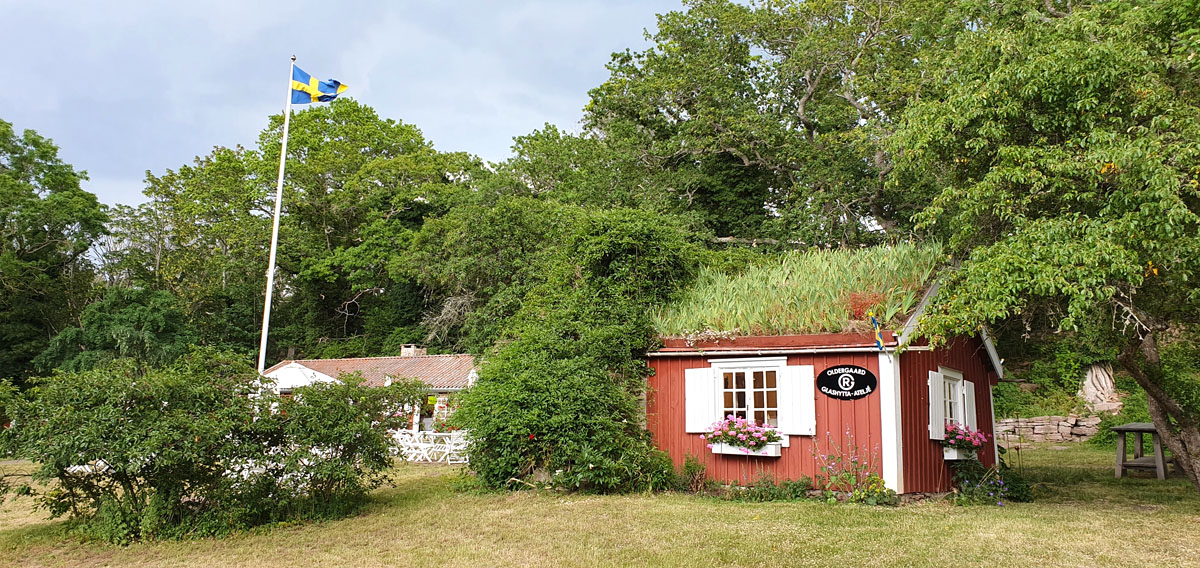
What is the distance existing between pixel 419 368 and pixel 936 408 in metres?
17.8

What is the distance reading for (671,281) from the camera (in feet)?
41.3

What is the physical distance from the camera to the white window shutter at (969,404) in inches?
451

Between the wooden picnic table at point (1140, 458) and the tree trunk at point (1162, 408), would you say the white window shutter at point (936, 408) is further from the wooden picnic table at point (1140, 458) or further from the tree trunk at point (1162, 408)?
the wooden picnic table at point (1140, 458)

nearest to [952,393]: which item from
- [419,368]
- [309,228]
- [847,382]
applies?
[847,382]

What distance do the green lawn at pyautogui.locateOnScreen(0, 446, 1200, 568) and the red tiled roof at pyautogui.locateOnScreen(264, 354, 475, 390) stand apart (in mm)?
12572

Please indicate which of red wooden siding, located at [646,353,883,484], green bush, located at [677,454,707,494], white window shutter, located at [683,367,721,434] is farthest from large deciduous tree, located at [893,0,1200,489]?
green bush, located at [677,454,707,494]

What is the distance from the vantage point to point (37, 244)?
95.9 feet

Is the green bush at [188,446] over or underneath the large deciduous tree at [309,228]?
underneath

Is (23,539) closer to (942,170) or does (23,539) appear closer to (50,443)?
(50,443)

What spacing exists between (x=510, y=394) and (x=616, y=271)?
2834mm

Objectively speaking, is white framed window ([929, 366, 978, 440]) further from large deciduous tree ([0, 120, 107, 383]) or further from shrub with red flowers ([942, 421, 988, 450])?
large deciduous tree ([0, 120, 107, 383])

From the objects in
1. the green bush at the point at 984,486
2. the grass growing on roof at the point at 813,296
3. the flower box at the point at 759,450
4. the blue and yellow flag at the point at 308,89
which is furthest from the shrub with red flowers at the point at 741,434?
the blue and yellow flag at the point at 308,89

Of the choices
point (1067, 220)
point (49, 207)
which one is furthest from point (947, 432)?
point (49, 207)

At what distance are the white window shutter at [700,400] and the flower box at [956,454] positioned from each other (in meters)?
3.16
